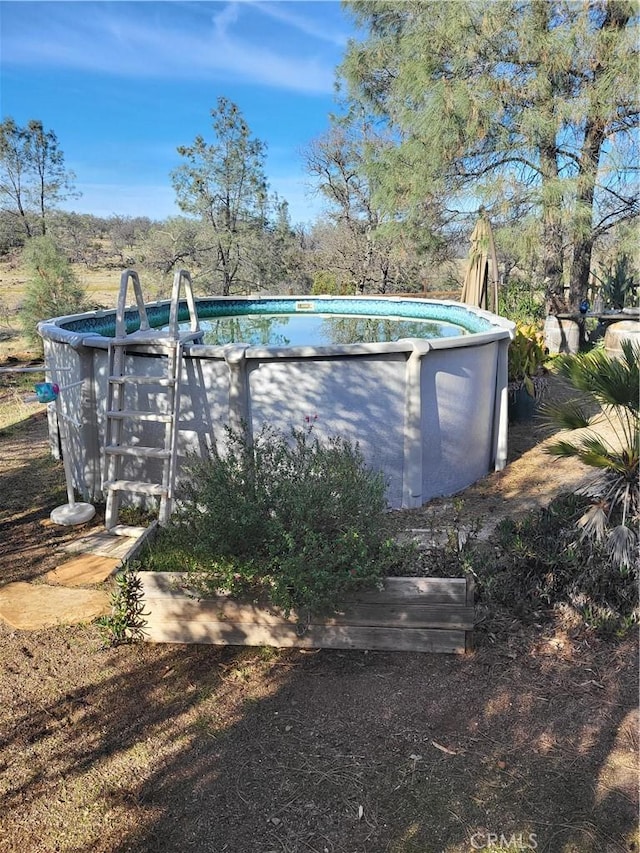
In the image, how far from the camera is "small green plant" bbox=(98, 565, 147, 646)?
11.0 ft

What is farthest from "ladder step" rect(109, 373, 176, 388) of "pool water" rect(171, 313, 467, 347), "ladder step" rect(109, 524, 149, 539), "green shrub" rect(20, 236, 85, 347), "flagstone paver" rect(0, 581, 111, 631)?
"green shrub" rect(20, 236, 85, 347)

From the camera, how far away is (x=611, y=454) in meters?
3.56

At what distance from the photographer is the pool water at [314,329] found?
27.7 feet

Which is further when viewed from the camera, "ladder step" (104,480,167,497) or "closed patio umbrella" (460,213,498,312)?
"closed patio umbrella" (460,213,498,312)

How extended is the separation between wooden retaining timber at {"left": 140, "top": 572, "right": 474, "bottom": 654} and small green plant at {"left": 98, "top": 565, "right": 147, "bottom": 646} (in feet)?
0.13

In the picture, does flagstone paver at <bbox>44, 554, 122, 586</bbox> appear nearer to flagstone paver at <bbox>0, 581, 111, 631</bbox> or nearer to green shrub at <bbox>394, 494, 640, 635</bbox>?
flagstone paver at <bbox>0, 581, 111, 631</bbox>

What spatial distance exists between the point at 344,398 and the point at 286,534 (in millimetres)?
2112

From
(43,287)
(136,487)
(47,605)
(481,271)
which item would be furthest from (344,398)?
(43,287)

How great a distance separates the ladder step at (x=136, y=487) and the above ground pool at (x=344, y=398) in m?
0.52

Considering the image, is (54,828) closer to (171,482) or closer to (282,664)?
(282,664)

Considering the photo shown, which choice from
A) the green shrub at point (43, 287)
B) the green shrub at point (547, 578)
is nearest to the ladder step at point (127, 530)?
the green shrub at point (547, 578)

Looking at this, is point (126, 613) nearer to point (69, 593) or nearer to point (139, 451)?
point (69, 593)

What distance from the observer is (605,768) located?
2512 mm

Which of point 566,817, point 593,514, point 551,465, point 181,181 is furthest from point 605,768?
point 181,181
